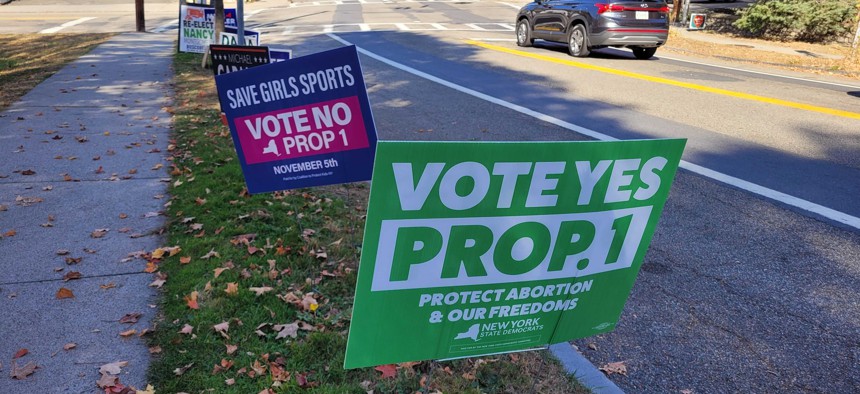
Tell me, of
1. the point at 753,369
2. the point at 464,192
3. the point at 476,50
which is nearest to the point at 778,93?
the point at 476,50

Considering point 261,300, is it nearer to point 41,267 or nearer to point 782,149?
point 41,267

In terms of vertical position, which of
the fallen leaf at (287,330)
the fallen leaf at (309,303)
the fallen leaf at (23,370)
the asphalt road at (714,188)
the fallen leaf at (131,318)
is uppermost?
the asphalt road at (714,188)

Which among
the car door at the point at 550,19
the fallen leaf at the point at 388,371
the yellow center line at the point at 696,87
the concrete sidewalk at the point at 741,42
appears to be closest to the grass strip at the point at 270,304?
the fallen leaf at the point at 388,371

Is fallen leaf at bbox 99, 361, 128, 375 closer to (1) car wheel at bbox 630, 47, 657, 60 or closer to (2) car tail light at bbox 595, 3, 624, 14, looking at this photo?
(2) car tail light at bbox 595, 3, 624, 14

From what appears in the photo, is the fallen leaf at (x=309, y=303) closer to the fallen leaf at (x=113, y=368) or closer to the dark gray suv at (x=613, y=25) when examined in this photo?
the fallen leaf at (x=113, y=368)

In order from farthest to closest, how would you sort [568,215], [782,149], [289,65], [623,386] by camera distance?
[782,149] → [289,65] → [623,386] → [568,215]

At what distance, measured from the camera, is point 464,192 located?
2.42 meters

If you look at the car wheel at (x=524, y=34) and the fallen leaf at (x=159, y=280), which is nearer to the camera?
the fallen leaf at (x=159, y=280)

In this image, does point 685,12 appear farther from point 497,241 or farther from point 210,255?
point 497,241

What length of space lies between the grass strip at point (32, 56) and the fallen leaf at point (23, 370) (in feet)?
28.6

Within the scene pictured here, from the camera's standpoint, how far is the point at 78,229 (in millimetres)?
5895

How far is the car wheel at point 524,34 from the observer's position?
20719 mm

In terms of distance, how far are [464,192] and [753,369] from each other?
2.40 meters

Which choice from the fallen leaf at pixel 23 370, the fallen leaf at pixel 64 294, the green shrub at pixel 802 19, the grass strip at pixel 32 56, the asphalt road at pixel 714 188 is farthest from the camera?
the green shrub at pixel 802 19
